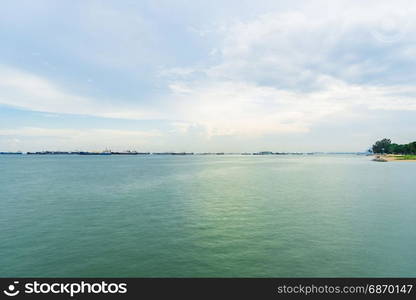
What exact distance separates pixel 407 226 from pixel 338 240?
429 inches

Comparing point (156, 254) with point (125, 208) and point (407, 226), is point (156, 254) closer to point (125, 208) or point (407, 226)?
point (125, 208)

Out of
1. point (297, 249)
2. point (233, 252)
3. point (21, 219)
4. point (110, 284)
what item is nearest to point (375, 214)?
point (297, 249)

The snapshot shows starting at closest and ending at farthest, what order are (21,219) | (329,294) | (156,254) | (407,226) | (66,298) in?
(66,298), (329,294), (156,254), (407,226), (21,219)

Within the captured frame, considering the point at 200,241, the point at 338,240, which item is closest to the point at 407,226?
the point at 338,240

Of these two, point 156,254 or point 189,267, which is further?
point 156,254

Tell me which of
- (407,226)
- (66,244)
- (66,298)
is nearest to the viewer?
(66,298)

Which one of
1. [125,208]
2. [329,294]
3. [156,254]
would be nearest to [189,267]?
[156,254]

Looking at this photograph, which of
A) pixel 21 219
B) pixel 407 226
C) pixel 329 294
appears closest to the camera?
pixel 329 294

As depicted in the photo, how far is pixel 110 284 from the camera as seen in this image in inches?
567

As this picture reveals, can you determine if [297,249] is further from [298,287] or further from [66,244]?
[66,244]

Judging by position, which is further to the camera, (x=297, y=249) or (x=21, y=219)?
(x=21, y=219)

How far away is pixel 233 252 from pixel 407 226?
21.7 m

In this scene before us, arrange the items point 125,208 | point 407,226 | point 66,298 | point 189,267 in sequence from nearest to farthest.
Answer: point 66,298, point 189,267, point 407,226, point 125,208

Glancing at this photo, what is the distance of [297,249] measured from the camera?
67.9 feet
